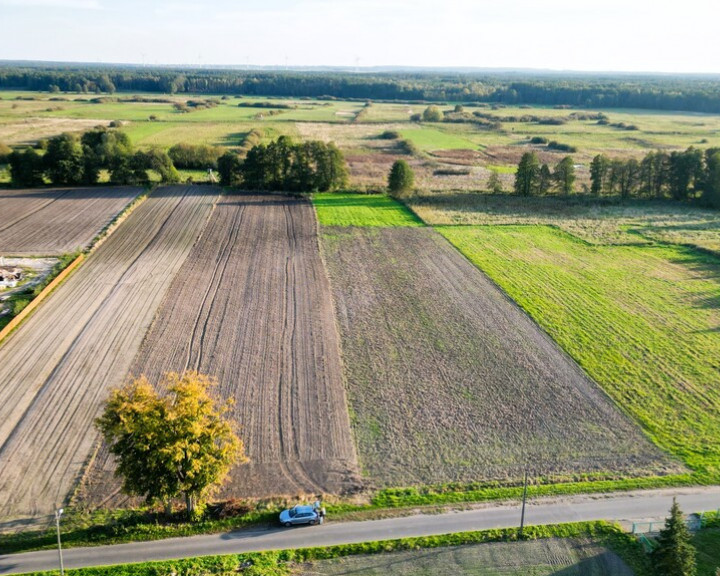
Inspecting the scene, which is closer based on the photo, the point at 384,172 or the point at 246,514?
the point at 246,514

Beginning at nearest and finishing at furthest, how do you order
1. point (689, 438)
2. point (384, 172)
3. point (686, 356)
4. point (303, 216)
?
point (689, 438) → point (686, 356) → point (303, 216) → point (384, 172)

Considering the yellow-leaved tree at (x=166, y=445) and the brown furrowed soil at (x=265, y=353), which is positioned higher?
the yellow-leaved tree at (x=166, y=445)

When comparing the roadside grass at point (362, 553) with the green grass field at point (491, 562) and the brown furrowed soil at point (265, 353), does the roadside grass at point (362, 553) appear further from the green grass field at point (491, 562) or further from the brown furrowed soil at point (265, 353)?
the brown furrowed soil at point (265, 353)

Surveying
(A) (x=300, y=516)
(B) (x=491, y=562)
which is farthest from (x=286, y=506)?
(B) (x=491, y=562)

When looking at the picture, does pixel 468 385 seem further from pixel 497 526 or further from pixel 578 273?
pixel 578 273

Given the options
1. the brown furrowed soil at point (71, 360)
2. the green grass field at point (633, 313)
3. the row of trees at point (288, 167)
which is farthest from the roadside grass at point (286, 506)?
the row of trees at point (288, 167)

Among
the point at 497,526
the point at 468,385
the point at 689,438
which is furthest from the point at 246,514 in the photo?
the point at 689,438

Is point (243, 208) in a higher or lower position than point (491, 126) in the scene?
lower
